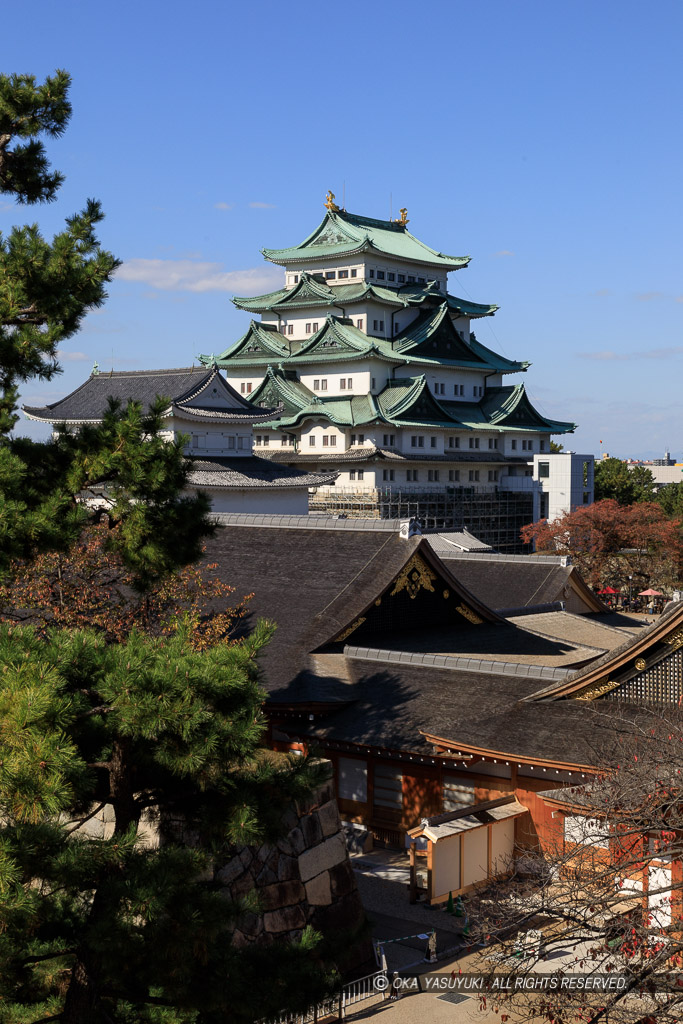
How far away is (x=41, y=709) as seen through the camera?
5949 millimetres

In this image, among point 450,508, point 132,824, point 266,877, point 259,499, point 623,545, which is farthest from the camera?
point 450,508

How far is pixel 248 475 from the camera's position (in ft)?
142

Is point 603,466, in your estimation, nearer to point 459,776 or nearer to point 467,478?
point 467,478

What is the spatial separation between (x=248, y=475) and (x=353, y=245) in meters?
20.6

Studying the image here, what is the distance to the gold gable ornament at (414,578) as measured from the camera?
63.2ft

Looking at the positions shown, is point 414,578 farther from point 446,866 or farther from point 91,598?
point 446,866

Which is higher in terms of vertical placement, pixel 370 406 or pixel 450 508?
pixel 370 406

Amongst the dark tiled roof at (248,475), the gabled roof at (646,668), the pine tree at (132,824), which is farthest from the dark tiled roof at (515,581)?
the pine tree at (132,824)

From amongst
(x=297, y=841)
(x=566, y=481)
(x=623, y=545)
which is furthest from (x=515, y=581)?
(x=566, y=481)

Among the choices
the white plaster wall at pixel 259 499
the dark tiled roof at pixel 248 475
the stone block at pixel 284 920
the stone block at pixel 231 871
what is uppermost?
the dark tiled roof at pixel 248 475

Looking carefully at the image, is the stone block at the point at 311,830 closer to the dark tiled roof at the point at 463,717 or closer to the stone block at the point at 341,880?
the stone block at the point at 341,880

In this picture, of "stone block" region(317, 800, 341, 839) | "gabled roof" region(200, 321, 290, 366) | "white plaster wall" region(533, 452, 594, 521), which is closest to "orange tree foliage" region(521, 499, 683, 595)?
"white plaster wall" region(533, 452, 594, 521)

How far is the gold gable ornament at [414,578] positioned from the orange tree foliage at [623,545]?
25.5 m

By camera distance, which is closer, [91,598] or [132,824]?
[132,824]
